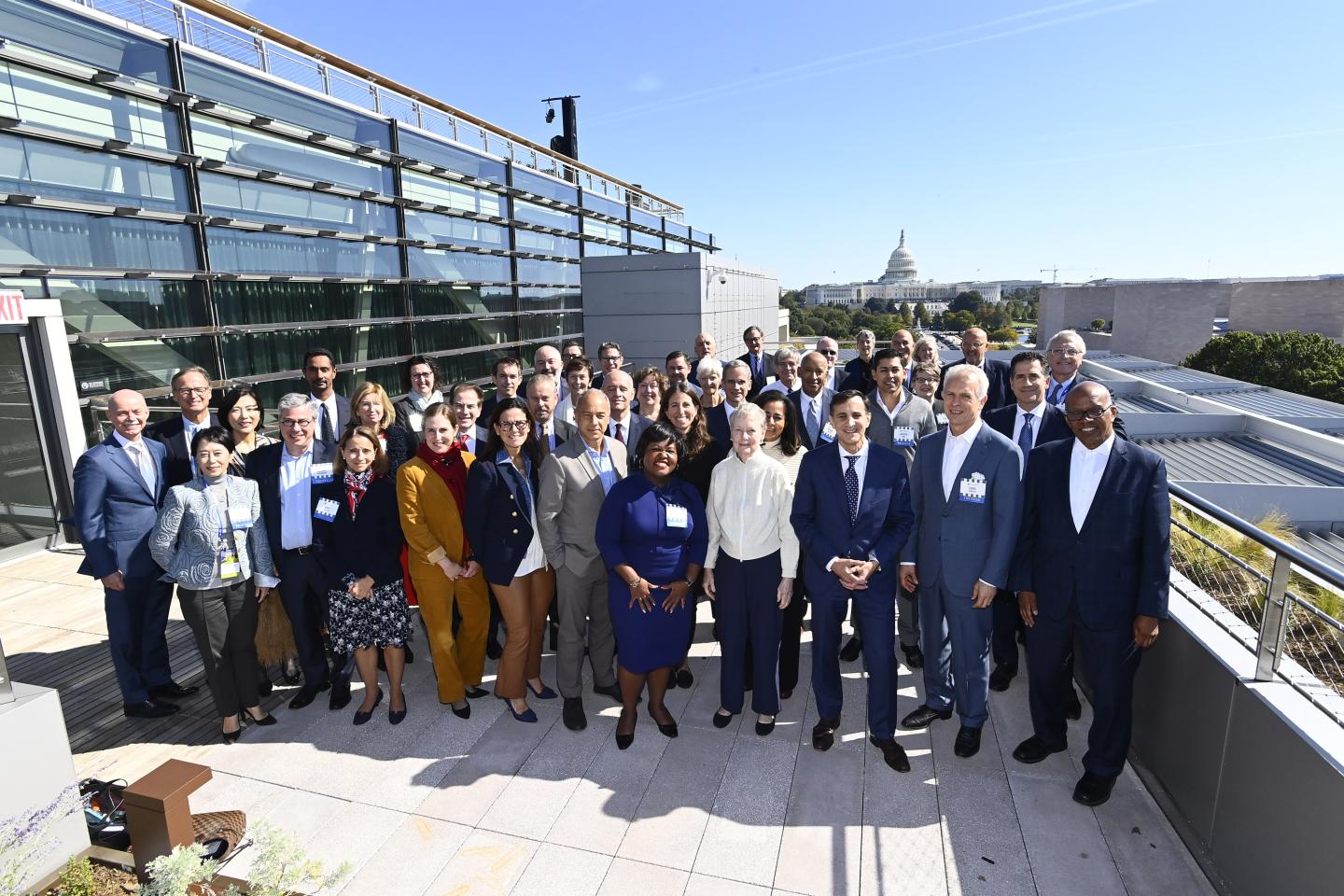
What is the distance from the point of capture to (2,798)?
276 cm

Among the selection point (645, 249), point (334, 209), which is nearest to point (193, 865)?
point (334, 209)

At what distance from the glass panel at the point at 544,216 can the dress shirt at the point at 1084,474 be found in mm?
14689

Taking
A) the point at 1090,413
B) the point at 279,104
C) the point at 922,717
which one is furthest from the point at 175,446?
the point at 279,104

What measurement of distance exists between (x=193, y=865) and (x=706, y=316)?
15.9 meters

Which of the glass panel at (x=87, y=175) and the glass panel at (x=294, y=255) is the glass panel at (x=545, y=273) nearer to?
the glass panel at (x=294, y=255)

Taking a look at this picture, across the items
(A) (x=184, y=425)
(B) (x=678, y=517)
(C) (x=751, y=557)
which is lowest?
(C) (x=751, y=557)

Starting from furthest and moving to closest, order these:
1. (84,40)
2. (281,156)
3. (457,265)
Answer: (457,265), (281,156), (84,40)

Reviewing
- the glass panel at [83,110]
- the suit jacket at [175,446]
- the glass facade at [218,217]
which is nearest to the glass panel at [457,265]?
the glass facade at [218,217]

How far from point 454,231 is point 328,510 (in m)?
11.1

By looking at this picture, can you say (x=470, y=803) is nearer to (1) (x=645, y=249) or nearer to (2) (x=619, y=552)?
(2) (x=619, y=552)

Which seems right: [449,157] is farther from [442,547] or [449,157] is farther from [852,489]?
[852,489]

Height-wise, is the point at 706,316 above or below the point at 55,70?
below

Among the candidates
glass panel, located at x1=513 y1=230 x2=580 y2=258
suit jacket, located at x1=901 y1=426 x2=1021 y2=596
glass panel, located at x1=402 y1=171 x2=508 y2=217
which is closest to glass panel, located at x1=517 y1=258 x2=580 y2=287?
glass panel, located at x1=513 y1=230 x2=580 y2=258

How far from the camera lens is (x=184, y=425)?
14.5 ft
